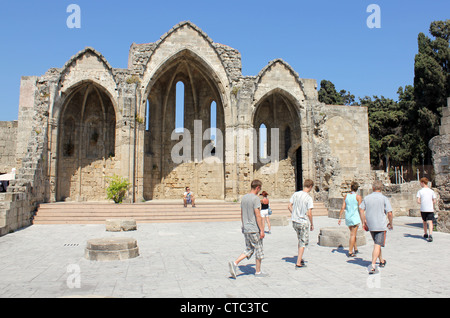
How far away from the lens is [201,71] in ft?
67.5

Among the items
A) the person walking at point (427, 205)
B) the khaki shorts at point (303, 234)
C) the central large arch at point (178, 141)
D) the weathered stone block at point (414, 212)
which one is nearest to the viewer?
the khaki shorts at point (303, 234)

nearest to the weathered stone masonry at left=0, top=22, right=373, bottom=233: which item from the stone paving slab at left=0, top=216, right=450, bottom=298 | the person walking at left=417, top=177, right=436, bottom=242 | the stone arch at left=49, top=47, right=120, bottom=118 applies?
the stone arch at left=49, top=47, right=120, bottom=118

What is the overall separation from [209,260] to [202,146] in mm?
15869

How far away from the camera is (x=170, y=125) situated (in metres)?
22.0

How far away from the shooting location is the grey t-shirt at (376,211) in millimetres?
5680

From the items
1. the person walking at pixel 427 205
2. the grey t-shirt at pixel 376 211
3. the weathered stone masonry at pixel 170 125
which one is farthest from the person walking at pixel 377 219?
the weathered stone masonry at pixel 170 125

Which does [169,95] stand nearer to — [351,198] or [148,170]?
[148,170]

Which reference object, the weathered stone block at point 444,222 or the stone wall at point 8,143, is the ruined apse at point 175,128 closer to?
the stone wall at point 8,143

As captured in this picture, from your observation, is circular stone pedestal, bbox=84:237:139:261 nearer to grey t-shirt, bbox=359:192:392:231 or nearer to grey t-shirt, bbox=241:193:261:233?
grey t-shirt, bbox=241:193:261:233

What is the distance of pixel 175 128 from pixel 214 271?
17.1m

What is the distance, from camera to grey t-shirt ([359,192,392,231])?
18.6 ft

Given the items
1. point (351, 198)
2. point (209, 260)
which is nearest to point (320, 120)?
point (351, 198)

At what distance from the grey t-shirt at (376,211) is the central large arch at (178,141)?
51.5ft

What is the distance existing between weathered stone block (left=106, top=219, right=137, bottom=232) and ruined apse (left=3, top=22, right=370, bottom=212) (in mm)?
5446
